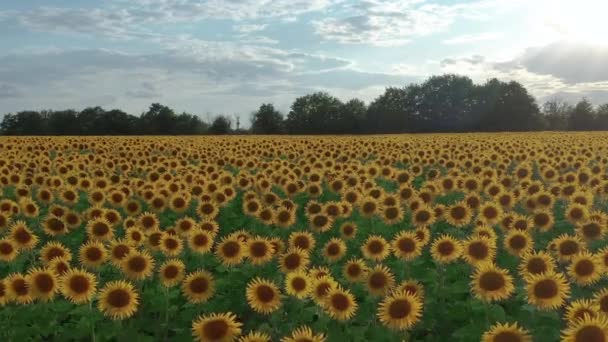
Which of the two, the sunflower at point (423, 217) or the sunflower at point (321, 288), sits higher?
the sunflower at point (423, 217)

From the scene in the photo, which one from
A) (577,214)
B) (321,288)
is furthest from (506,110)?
(321,288)

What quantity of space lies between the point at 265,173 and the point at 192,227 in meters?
6.22

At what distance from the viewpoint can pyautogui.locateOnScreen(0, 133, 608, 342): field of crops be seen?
18.9ft

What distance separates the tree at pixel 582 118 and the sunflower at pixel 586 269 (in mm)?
94907

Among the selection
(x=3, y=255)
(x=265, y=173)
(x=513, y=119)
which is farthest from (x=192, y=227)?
(x=513, y=119)

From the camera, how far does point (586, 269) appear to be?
6613 mm

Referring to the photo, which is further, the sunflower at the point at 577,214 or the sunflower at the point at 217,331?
the sunflower at the point at 577,214

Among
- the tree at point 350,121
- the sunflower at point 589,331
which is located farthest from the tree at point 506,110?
the sunflower at point 589,331

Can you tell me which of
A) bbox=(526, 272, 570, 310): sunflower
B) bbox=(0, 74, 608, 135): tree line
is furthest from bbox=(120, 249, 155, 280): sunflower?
bbox=(0, 74, 608, 135): tree line

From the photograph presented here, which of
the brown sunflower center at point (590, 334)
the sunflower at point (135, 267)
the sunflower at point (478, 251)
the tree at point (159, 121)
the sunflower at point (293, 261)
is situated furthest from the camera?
the tree at point (159, 121)

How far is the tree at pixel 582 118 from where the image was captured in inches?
3738

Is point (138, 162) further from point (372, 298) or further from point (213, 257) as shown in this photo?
point (372, 298)

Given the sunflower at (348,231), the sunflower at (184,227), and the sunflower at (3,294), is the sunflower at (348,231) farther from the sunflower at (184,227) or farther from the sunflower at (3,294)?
the sunflower at (3,294)

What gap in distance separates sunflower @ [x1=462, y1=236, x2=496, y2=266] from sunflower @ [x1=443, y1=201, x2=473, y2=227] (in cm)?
224
